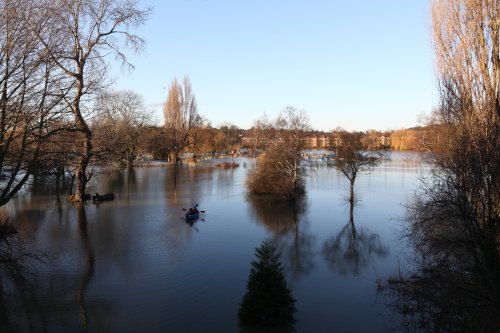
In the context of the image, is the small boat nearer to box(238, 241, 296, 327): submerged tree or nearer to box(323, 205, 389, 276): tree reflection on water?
box(323, 205, 389, 276): tree reflection on water

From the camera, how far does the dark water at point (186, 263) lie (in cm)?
772

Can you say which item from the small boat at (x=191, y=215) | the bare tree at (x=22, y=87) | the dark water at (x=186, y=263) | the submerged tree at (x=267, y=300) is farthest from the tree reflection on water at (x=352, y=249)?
the bare tree at (x=22, y=87)

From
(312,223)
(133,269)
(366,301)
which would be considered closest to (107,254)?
(133,269)

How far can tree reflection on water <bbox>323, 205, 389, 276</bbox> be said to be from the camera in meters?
11.1

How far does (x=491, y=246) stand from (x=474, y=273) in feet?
1.96

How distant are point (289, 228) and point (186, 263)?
572 centimetres

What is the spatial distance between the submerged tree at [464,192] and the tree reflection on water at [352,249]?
1389 millimetres

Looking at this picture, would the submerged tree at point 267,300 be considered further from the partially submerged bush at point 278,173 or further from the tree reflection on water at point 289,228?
the partially submerged bush at point 278,173

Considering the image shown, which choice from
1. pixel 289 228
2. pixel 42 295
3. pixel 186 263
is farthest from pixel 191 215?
pixel 42 295

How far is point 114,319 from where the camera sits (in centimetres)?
756

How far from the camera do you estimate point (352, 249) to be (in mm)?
12828

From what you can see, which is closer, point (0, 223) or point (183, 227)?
point (0, 223)

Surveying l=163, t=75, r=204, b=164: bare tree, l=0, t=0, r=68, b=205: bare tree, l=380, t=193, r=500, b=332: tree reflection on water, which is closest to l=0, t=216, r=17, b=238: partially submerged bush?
l=0, t=0, r=68, b=205: bare tree

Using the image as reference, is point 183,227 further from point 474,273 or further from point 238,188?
point 238,188
